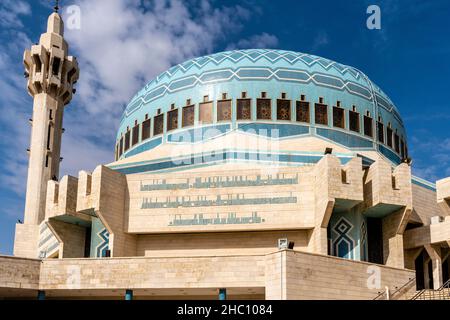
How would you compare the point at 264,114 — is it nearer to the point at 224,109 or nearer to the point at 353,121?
the point at 224,109

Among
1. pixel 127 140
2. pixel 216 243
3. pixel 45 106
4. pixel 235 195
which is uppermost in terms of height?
pixel 45 106

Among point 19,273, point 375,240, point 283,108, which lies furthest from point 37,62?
point 375,240

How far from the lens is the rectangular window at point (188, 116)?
1329 inches

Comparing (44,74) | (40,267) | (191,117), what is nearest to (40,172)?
(44,74)

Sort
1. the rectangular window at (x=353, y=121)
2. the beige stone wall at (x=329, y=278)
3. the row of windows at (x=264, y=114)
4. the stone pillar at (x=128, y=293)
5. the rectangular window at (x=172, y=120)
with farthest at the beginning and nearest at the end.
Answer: the rectangular window at (x=172, y=120) < the rectangular window at (x=353, y=121) < the row of windows at (x=264, y=114) < the stone pillar at (x=128, y=293) < the beige stone wall at (x=329, y=278)

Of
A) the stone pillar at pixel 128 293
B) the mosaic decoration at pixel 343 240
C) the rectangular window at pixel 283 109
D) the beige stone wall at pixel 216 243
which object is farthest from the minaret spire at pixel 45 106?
the mosaic decoration at pixel 343 240

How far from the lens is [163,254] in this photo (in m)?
27.7

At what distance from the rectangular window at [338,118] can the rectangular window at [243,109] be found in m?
4.19

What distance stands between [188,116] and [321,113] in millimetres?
6482

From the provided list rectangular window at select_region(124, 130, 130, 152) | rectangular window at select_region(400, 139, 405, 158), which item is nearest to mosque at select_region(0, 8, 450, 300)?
rectangular window at select_region(124, 130, 130, 152)

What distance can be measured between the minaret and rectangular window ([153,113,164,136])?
199 inches

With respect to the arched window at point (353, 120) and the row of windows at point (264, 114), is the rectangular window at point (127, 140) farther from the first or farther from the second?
the arched window at point (353, 120)

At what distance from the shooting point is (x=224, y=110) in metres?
33.4
